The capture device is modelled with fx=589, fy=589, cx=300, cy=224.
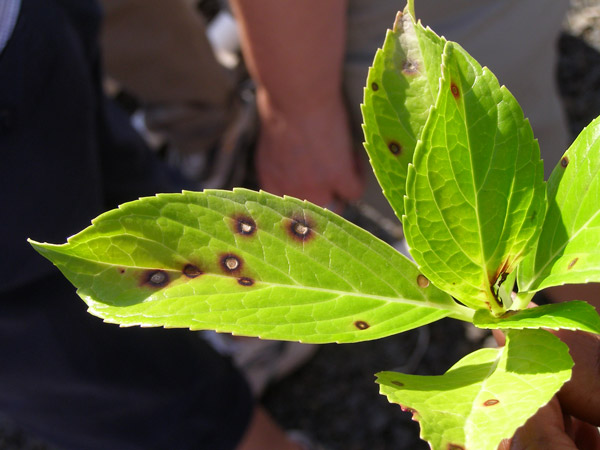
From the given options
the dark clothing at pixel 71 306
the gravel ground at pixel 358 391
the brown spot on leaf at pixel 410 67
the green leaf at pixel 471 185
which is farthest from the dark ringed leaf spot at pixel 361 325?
the gravel ground at pixel 358 391

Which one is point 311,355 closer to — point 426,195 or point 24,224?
point 24,224

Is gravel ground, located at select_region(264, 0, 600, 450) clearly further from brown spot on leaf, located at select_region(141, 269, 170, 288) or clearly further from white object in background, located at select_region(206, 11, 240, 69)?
brown spot on leaf, located at select_region(141, 269, 170, 288)

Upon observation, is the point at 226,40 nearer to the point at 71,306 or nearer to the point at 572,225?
the point at 71,306

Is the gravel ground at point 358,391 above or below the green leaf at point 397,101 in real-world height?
below

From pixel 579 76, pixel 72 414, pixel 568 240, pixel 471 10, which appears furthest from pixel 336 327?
pixel 579 76

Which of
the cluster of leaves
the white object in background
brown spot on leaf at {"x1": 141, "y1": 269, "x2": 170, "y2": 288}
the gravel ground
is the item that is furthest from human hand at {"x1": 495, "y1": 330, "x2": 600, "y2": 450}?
the white object in background

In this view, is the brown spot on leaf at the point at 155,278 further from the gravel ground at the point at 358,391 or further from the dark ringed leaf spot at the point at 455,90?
the gravel ground at the point at 358,391

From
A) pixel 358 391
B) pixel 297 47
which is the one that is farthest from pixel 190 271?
pixel 358 391
